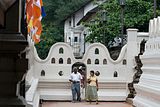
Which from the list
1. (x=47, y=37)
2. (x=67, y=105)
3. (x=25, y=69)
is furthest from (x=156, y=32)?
(x=47, y=37)

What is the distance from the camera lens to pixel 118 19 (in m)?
28.1

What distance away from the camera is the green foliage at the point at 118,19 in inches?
1098

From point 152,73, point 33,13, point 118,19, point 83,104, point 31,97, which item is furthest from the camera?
point 118,19

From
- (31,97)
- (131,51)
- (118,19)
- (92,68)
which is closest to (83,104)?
(92,68)

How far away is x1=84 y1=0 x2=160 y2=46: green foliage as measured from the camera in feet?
91.5

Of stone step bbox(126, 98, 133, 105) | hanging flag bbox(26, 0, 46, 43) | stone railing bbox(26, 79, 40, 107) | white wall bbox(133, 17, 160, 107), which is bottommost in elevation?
stone step bbox(126, 98, 133, 105)

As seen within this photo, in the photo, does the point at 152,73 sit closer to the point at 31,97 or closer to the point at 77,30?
the point at 31,97

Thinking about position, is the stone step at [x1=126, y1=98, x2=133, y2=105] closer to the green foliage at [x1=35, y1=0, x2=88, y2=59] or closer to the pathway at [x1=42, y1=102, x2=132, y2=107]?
the pathway at [x1=42, y1=102, x2=132, y2=107]

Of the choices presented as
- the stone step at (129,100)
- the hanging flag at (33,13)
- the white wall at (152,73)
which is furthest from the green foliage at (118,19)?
the white wall at (152,73)

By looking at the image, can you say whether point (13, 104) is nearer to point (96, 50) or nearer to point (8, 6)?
point (8, 6)

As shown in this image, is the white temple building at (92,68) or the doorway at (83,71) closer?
the white temple building at (92,68)

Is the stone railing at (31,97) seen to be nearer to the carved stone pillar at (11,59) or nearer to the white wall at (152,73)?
the white wall at (152,73)

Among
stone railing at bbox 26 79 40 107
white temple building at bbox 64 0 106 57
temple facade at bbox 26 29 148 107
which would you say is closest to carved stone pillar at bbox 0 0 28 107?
stone railing at bbox 26 79 40 107

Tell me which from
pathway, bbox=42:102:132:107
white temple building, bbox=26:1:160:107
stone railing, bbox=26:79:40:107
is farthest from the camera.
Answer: white temple building, bbox=26:1:160:107
